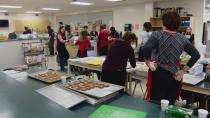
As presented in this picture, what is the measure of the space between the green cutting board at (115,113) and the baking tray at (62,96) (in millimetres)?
203

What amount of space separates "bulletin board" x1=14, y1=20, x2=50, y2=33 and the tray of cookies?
1246cm

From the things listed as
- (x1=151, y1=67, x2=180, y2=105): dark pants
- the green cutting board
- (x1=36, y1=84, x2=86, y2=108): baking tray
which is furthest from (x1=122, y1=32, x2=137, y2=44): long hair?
the green cutting board

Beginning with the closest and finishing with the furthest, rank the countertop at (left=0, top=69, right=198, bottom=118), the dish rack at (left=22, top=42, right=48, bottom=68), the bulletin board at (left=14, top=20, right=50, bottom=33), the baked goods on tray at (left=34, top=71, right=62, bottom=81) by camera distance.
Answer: the countertop at (left=0, top=69, right=198, bottom=118) < the baked goods on tray at (left=34, top=71, right=62, bottom=81) < the dish rack at (left=22, top=42, right=48, bottom=68) < the bulletin board at (left=14, top=20, right=50, bottom=33)

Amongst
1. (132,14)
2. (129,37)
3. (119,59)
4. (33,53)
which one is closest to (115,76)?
(119,59)

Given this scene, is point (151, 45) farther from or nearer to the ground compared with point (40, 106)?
farther from the ground

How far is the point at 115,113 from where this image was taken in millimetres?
1340

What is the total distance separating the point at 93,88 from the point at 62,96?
0.28m

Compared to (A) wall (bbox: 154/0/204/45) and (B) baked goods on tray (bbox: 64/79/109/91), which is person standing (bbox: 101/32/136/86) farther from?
(A) wall (bbox: 154/0/204/45)

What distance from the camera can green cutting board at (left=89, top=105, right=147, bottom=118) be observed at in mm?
1297

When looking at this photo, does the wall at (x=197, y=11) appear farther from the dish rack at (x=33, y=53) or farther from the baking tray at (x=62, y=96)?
the baking tray at (x=62, y=96)

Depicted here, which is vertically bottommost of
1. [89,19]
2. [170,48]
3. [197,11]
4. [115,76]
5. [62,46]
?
[115,76]

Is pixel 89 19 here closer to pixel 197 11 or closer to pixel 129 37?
pixel 197 11

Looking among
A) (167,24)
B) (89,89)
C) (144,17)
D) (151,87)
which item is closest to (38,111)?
(89,89)

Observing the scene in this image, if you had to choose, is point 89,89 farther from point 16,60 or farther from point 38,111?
point 16,60
